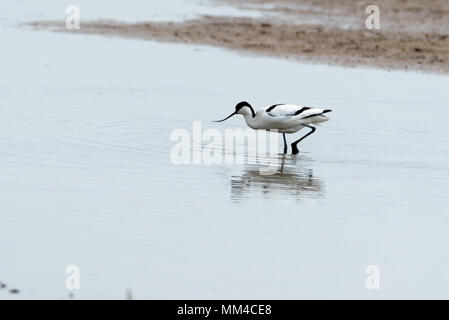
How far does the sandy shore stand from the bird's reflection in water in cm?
901

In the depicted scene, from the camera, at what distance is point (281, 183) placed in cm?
1124

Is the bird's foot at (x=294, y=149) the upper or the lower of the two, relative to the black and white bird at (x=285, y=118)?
lower

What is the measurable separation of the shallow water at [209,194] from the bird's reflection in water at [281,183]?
0.02 meters

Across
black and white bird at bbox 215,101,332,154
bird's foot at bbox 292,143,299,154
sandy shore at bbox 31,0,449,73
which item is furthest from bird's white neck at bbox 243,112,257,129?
sandy shore at bbox 31,0,449,73

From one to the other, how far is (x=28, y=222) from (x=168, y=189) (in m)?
1.72

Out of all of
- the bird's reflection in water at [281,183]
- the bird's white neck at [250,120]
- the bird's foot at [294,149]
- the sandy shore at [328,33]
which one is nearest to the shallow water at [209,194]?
the bird's reflection in water at [281,183]

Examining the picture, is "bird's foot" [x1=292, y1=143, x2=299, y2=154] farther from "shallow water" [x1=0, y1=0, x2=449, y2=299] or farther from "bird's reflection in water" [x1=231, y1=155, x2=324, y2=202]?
"bird's reflection in water" [x1=231, y1=155, x2=324, y2=202]

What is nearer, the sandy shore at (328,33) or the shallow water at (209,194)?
the shallow water at (209,194)

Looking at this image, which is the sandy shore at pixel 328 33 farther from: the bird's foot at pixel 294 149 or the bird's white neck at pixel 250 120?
the bird's foot at pixel 294 149

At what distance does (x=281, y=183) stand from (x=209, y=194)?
3.58 feet

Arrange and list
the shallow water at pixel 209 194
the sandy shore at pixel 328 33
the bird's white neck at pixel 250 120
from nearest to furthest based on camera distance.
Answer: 1. the shallow water at pixel 209 194
2. the bird's white neck at pixel 250 120
3. the sandy shore at pixel 328 33

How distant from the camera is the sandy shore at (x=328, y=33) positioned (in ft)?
72.0

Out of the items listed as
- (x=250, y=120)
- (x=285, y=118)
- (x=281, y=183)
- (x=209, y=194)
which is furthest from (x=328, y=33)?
(x=209, y=194)

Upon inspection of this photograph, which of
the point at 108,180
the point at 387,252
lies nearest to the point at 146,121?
the point at 108,180
